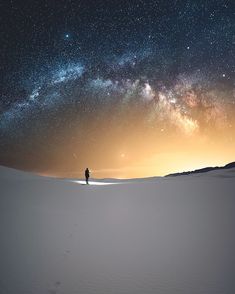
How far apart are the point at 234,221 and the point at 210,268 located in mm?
4586

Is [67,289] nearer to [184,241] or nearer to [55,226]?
[184,241]

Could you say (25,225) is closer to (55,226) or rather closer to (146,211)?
(55,226)

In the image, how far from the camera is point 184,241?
8.12 meters

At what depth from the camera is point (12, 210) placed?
12242 mm

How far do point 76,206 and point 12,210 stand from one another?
3473 mm

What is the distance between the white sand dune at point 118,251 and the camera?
5.25 metres

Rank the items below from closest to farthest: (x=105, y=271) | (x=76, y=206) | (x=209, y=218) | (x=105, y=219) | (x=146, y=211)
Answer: (x=105, y=271) < (x=209, y=218) < (x=105, y=219) < (x=146, y=211) < (x=76, y=206)

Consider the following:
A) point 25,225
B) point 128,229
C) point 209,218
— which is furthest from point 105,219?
point 209,218

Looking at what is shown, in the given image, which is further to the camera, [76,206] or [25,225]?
[76,206]

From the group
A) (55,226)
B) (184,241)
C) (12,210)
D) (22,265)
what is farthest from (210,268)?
(12,210)

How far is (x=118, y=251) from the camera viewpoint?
7395 millimetres

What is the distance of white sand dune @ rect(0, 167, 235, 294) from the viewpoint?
17.2ft

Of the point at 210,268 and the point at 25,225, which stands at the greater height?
the point at 25,225

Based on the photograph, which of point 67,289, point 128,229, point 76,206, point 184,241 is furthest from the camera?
point 76,206
